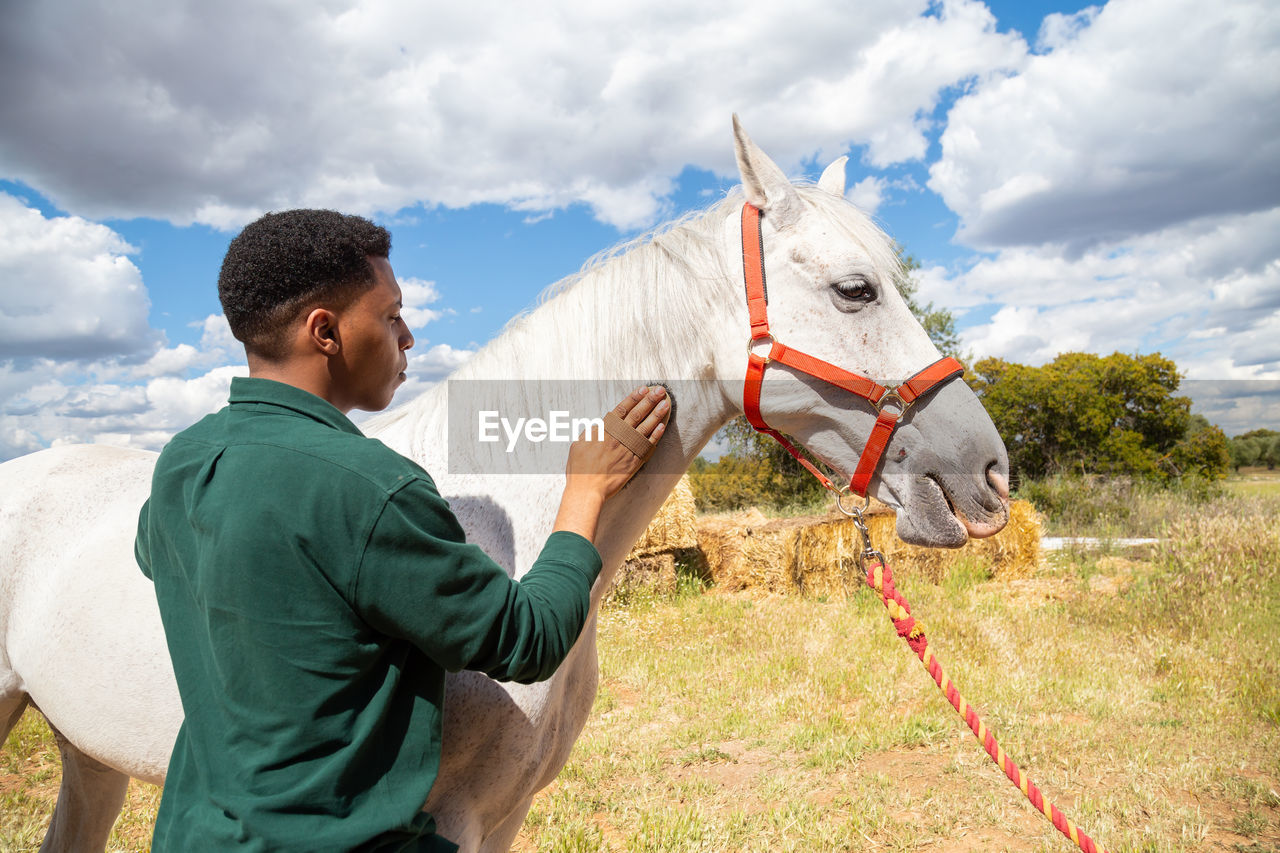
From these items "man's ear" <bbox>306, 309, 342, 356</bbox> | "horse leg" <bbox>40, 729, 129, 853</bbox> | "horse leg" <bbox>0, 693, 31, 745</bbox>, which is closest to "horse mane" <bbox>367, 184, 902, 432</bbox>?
"man's ear" <bbox>306, 309, 342, 356</bbox>

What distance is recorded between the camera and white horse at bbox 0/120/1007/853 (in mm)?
1806

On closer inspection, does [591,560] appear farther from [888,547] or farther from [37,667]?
[888,547]

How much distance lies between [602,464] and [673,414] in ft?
1.01

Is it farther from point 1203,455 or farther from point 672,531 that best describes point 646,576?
point 1203,455

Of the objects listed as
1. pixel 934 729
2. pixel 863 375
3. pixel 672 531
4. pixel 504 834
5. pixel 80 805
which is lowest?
pixel 934 729

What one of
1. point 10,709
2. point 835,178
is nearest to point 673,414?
point 835,178

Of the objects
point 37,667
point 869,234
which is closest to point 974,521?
point 869,234

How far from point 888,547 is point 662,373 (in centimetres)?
730

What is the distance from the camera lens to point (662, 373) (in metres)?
1.83

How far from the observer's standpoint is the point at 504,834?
2.01 meters

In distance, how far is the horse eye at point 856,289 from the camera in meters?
1.81

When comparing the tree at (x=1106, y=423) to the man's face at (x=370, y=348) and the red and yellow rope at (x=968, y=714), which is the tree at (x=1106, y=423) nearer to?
the red and yellow rope at (x=968, y=714)

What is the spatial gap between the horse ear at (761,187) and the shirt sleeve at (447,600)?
124cm

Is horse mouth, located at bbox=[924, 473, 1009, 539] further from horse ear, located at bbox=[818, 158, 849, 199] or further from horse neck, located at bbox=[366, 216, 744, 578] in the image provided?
horse ear, located at bbox=[818, 158, 849, 199]
